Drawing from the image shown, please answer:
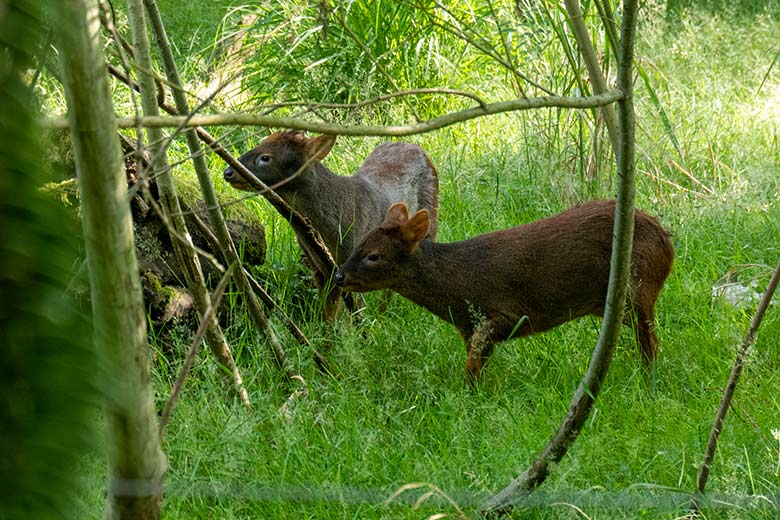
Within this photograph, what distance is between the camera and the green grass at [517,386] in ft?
9.82

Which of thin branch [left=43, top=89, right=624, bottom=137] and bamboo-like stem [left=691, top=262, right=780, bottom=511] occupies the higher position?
thin branch [left=43, top=89, right=624, bottom=137]

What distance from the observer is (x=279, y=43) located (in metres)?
8.30

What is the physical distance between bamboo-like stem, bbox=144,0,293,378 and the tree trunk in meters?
1.84

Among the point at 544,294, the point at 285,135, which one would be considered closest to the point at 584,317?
the point at 544,294

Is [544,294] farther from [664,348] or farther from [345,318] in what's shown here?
[345,318]

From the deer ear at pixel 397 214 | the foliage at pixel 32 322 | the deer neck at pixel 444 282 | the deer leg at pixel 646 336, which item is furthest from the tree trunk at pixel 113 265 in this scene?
the deer ear at pixel 397 214

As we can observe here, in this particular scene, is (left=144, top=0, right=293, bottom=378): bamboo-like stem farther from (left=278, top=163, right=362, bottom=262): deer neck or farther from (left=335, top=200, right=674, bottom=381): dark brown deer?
(left=278, top=163, right=362, bottom=262): deer neck

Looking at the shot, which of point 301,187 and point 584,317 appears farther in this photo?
point 301,187

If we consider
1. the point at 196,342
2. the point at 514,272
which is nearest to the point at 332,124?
the point at 196,342

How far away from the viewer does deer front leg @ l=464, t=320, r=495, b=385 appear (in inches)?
171

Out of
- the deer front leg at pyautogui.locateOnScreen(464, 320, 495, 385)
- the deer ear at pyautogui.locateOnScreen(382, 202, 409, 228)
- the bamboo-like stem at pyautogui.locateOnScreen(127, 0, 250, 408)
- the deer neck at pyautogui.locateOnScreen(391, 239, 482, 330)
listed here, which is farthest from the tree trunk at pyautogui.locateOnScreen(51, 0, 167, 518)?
the deer ear at pyautogui.locateOnScreen(382, 202, 409, 228)

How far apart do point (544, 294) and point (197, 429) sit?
1813mm

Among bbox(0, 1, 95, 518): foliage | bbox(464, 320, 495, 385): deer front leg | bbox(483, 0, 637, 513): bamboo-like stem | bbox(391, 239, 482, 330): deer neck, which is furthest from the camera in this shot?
bbox(391, 239, 482, 330): deer neck

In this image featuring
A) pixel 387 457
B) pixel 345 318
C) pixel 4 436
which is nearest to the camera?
pixel 4 436
